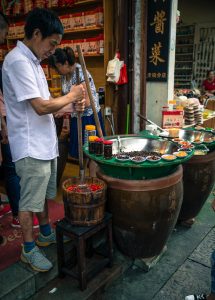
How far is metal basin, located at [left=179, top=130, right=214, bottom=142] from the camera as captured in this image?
3623 mm

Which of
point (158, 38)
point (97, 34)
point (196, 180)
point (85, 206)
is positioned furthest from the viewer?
point (97, 34)

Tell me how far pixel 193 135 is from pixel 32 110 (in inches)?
89.1

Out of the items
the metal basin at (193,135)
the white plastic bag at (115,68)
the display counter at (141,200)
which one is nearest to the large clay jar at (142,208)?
the display counter at (141,200)

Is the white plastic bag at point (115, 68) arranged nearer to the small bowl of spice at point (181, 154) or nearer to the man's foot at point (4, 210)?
the small bowl of spice at point (181, 154)

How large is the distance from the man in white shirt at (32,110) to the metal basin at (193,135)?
183cm

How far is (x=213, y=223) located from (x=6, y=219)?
255 cm

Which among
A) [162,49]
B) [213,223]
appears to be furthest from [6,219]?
[162,49]

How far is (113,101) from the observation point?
5.08m

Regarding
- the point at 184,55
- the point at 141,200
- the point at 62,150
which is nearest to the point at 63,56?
the point at 62,150

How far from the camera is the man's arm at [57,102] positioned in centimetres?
212

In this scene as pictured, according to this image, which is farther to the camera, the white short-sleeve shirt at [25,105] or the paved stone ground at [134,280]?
the paved stone ground at [134,280]

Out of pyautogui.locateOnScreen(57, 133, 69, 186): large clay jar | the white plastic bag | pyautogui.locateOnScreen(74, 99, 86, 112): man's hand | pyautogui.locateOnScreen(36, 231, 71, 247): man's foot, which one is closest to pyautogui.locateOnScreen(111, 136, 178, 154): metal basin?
pyautogui.locateOnScreen(74, 99, 86, 112): man's hand

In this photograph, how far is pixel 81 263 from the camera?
7.36 ft

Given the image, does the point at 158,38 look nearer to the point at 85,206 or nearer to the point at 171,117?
the point at 171,117
